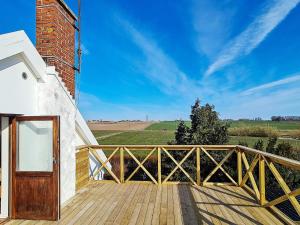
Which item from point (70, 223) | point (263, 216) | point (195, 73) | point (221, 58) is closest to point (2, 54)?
point (70, 223)

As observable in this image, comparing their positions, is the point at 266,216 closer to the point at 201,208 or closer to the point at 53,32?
the point at 201,208

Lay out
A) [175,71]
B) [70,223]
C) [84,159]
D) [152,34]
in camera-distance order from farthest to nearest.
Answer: [175,71] < [152,34] < [84,159] < [70,223]

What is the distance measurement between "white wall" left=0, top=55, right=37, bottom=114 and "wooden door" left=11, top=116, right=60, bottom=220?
0.84ft

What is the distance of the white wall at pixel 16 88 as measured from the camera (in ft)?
10.9

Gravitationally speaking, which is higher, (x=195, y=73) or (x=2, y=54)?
(x=195, y=73)

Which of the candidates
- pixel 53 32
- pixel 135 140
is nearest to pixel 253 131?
pixel 135 140

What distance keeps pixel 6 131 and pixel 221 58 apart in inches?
590

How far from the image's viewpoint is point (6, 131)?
3.78 m

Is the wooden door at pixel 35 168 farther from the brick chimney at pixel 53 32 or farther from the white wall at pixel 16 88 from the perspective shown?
the brick chimney at pixel 53 32

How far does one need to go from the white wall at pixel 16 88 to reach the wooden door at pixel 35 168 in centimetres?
26

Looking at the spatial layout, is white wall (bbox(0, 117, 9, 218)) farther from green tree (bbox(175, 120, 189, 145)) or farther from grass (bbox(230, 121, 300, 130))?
grass (bbox(230, 121, 300, 130))

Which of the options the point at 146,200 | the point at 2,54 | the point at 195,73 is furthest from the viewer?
the point at 195,73

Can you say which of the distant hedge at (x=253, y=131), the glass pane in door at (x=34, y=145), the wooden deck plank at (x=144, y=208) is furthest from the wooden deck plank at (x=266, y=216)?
the distant hedge at (x=253, y=131)

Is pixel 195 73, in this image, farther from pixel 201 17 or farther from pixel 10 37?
pixel 10 37
